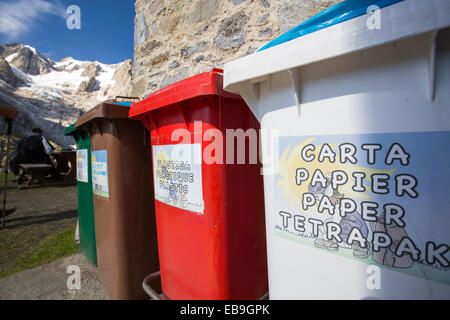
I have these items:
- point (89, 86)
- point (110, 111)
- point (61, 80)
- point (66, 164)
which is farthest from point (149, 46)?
point (61, 80)

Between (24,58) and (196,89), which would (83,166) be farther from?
(24,58)

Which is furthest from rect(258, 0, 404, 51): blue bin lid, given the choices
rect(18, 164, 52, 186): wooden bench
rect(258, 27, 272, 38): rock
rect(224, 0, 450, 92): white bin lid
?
rect(18, 164, 52, 186): wooden bench

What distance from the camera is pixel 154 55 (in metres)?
3.33

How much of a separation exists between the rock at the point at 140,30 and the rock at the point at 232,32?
1.67 m

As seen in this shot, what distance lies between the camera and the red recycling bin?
112 cm

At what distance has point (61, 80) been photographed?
5844cm

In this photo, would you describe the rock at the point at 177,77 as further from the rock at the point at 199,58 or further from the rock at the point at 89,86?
the rock at the point at 89,86

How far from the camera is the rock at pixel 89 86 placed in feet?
185

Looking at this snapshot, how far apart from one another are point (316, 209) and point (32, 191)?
870 cm

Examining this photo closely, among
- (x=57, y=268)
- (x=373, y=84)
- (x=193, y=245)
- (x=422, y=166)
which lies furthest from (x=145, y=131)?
(x=57, y=268)

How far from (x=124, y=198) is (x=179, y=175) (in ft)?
2.27

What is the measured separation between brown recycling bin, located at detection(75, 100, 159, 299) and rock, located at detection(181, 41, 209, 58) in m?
1.33

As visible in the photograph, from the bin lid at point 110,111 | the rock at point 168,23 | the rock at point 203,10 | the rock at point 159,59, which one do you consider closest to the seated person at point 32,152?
the rock at point 159,59

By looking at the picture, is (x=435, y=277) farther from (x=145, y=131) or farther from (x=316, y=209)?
(x=145, y=131)
